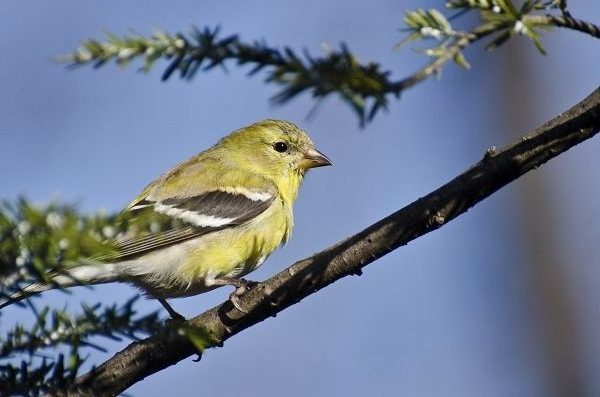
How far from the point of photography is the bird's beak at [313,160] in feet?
16.5

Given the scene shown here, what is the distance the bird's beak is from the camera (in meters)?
5.02

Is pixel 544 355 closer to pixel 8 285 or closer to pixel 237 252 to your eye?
pixel 237 252

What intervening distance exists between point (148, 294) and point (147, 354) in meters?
1.94

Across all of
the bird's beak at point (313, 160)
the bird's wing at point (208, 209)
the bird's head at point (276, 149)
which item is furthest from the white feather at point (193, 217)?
the bird's beak at point (313, 160)

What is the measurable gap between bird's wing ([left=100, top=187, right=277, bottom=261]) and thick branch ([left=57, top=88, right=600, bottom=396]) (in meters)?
1.86

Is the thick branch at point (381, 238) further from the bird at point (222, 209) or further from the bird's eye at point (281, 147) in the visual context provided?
the bird's eye at point (281, 147)

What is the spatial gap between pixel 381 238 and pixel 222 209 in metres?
2.72

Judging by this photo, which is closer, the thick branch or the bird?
the thick branch

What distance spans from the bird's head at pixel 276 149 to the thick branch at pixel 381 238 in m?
2.94

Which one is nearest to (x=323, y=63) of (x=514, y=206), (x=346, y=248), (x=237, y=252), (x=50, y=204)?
(x=50, y=204)

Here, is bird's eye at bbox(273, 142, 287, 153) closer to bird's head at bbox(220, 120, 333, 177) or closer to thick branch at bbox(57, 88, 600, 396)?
bird's head at bbox(220, 120, 333, 177)

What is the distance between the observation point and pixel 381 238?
5.90 feet

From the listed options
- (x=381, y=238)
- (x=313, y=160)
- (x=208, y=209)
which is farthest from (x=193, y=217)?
(x=381, y=238)

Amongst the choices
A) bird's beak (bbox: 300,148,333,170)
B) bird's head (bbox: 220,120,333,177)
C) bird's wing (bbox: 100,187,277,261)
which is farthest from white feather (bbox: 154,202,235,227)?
bird's beak (bbox: 300,148,333,170)
